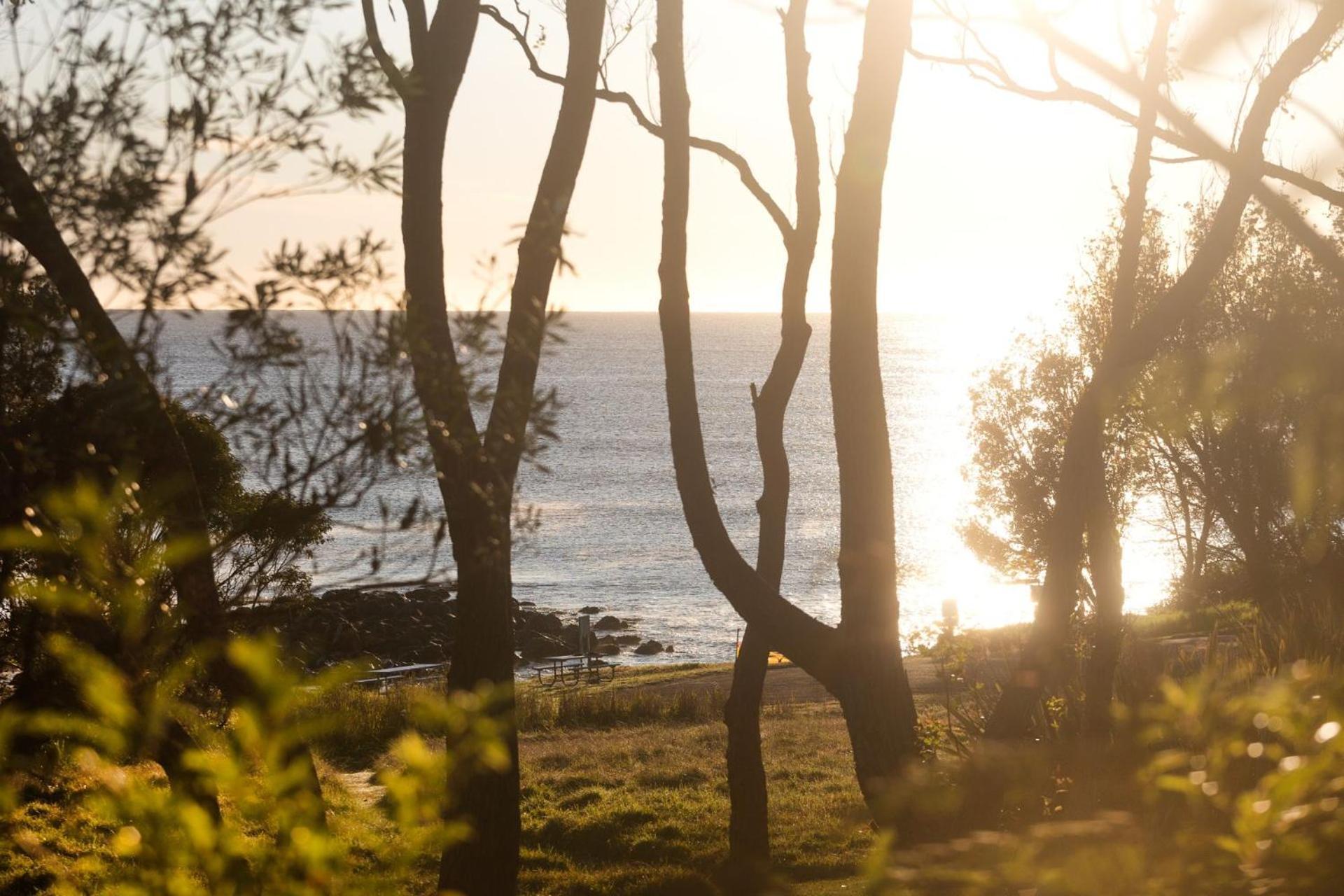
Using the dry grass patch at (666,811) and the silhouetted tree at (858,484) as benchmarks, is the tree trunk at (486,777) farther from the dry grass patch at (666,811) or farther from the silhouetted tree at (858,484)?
the dry grass patch at (666,811)

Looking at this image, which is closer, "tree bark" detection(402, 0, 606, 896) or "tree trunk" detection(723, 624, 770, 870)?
"tree bark" detection(402, 0, 606, 896)

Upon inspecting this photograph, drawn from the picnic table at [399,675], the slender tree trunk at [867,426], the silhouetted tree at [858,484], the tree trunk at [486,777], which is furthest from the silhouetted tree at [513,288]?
the picnic table at [399,675]

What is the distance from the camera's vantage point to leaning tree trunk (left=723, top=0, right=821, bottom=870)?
35.1 ft

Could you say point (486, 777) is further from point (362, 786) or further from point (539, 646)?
point (539, 646)

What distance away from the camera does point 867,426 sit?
790 centimetres

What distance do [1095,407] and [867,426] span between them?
1765 millimetres

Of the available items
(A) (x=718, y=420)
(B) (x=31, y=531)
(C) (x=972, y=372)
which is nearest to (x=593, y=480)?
(A) (x=718, y=420)

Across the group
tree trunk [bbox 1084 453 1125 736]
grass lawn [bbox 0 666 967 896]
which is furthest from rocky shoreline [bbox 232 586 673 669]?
tree trunk [bbox 1084 453 1125 736]

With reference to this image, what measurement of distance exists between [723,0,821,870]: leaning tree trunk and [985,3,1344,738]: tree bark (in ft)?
9.14

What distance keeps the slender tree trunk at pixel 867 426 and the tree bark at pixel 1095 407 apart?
92cm

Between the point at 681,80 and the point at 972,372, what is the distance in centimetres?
2751

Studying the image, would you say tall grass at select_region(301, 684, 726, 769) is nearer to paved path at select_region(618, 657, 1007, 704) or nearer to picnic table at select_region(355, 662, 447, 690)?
paved path at select_region(618, 657, 1007, 704)

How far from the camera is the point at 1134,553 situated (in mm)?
64062

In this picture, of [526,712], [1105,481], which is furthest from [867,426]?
[526,712]
